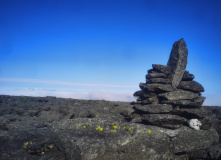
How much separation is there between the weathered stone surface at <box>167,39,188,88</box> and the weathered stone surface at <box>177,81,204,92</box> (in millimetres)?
518

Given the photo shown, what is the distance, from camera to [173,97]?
1538 centimetres

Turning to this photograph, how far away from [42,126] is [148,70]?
12.6 metres

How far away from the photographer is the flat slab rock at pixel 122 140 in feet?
35.0

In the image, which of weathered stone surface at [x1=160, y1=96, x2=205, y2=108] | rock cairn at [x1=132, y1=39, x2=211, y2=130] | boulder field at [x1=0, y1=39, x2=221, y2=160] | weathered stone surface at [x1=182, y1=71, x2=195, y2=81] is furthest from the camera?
weathered stone surface at [x1=182, y1=71, x2=195, y2=81]

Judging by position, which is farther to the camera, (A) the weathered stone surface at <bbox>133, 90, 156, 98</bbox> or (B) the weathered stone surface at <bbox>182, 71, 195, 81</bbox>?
(B) the weathered stone surface at <bbox>182, 71, 195, 81</bbox>

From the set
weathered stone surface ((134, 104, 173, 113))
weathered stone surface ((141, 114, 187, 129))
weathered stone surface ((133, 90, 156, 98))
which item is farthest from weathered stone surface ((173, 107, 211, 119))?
weathered stone surface ((133, 90, 156, 98))

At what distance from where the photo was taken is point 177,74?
1711 cm

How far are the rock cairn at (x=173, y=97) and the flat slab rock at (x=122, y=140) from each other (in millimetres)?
903

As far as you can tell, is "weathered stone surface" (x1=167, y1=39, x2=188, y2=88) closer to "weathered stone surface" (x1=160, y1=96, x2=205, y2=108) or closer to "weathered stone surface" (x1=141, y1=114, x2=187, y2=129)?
"weathered stone surface" (x1=160, y1=96, x2=205, y2=108)

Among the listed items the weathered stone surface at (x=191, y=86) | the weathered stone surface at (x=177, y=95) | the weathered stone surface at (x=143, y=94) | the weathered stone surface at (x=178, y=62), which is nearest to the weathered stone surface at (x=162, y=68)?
the weathered stone surface at (x=178, y=62)

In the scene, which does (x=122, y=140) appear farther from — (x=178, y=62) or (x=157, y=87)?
(x=178, y=62)

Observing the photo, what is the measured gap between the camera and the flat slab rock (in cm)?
1066

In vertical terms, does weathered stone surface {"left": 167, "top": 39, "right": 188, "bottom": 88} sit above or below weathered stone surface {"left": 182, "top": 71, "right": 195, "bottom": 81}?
above

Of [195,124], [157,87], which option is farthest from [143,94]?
[195,124]
